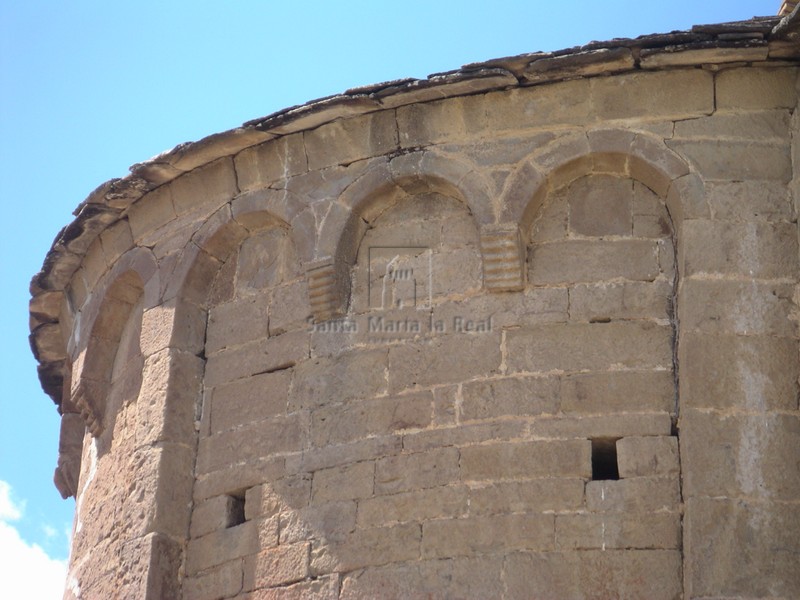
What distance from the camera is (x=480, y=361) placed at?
1061 cm

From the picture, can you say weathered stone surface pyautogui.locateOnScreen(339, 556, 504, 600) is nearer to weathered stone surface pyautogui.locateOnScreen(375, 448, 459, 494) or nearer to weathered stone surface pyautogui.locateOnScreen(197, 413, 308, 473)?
weathered stone surface pyautogui.locateOnScreen(375, 448, 459, 494)

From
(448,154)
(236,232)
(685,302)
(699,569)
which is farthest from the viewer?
(236,232)

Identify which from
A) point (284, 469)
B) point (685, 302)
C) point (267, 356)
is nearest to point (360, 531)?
point (284, 469)

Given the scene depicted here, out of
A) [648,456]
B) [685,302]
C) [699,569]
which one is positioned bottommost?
[699,569]

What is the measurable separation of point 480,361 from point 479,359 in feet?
0.05

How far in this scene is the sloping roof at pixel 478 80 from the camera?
1059cm

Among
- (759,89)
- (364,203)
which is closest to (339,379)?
(364,203)

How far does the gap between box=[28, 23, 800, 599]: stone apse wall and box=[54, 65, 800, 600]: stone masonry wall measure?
2 cm

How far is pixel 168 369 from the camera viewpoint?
11617 mm

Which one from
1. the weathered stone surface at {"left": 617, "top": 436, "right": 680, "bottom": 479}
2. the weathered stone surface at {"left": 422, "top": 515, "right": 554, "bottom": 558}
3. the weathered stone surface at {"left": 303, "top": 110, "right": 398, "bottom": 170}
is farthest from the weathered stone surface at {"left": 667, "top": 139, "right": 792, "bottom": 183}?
the weathered stone surface at {"left": 422, "top": 515, "right": 554, "bottom": 558}

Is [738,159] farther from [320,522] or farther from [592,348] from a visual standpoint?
[320,522]

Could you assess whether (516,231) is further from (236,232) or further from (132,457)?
(132,457)

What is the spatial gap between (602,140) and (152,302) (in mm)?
3109

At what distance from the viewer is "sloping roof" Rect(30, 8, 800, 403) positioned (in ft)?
34.7
